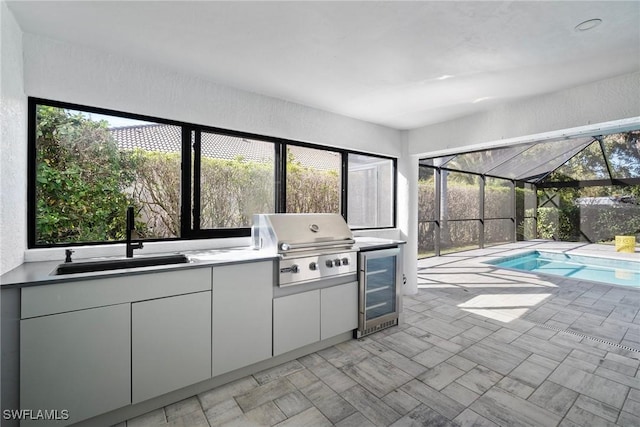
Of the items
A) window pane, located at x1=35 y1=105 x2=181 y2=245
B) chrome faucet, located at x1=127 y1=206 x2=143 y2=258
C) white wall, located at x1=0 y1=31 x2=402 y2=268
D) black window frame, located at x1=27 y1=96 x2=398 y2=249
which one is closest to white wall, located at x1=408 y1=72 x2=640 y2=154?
black window frame, located at x1=27 y1=96 x2=398 y2=249

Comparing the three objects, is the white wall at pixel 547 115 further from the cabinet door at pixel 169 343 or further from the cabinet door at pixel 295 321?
the cabinet door at pixel 169 343

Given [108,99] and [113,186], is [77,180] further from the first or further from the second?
[108,99]

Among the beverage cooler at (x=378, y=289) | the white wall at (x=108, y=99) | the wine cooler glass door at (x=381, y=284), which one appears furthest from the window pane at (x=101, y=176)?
the wine cooler glass door at (x=381, y=284)

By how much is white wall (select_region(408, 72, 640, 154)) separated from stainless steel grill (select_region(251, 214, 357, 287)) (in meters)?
Result: 2.27

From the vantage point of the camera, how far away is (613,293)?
455 centimetres

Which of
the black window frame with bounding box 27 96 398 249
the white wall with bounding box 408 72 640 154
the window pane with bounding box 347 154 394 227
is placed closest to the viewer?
the black window frame with bounding box 27 96 398 249

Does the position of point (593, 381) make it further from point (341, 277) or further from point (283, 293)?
point (283, 293)

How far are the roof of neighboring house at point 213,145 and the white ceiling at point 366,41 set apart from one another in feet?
1.87

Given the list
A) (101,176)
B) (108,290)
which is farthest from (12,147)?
(108,290)

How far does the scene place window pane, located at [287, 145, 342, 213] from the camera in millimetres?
3682

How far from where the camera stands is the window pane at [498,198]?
978 cm

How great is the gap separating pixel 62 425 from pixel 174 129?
234cm

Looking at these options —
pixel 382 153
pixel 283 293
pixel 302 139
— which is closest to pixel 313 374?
pixel 283 293

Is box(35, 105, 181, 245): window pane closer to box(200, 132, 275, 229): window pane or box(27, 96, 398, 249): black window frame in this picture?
box(27, 96, 398, 249): black window frame
